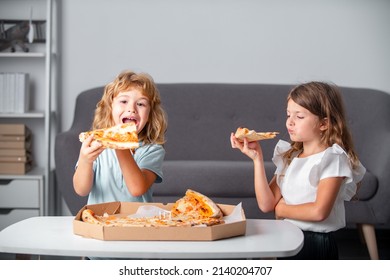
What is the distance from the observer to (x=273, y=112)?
11.1ft

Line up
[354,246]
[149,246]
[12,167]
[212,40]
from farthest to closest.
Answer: [212,40] < [12,167] < [354,246] < [149,246]

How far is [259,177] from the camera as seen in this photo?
1.69 meters

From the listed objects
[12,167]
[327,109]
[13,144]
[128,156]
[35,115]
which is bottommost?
[12,167]

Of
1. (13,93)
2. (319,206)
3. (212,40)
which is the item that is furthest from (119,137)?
(212,40)

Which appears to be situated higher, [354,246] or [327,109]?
[327,109]

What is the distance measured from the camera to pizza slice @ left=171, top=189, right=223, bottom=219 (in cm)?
146

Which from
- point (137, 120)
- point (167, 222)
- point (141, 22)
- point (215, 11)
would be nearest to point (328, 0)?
point (215, 11)

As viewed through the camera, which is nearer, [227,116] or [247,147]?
[247,147]

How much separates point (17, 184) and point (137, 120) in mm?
1730

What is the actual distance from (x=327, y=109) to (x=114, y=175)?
1.86 feet

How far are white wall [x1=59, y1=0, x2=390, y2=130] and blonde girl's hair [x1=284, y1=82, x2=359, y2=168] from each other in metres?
1.83

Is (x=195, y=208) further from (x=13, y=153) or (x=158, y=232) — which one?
(x=13, y=153)

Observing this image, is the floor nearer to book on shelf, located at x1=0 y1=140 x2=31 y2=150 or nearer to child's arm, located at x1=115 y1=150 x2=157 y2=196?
book on shelf, located at x1=0 y1=140 x2=31 y2=150

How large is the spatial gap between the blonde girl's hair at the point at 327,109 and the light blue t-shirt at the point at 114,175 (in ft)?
1.18
